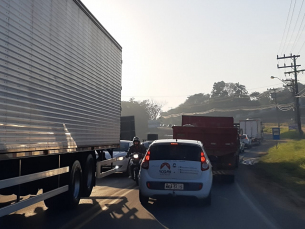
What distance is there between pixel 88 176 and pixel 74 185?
1389mm

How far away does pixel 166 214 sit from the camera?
9.62 metres

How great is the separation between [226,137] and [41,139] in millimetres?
11676

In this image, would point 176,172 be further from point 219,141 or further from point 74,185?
point 219,141

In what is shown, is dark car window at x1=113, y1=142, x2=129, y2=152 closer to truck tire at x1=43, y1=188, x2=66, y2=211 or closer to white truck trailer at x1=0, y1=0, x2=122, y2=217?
white truck trailer at x1=0, y1=0, x2=122, y2=217

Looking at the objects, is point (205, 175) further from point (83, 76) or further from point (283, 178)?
point (283, 178)

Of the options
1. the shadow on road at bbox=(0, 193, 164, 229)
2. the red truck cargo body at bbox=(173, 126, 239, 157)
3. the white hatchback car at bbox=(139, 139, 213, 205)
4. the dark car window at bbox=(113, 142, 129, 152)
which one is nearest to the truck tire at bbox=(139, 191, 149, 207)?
the white hatchback car at bbox=(139, 139, 213, 205)

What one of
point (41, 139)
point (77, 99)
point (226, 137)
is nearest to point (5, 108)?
point (41, 139)

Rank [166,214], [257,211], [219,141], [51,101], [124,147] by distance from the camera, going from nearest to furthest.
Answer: [51,101] → [166,214] → [257,211] → [219,141] → [124,147]

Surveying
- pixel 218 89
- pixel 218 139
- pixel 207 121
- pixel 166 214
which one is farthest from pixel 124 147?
pixel 218 89

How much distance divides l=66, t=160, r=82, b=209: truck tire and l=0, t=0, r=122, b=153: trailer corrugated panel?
0.59 meters

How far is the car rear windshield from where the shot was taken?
1069cm

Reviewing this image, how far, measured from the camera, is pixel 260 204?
11.2 metres

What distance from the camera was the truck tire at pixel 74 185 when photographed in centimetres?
981

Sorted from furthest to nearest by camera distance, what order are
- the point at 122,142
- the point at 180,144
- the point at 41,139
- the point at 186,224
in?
1. the point at 122,142
2. the point at 180,144
3. the point at 186,224
4. the point at 41,139
